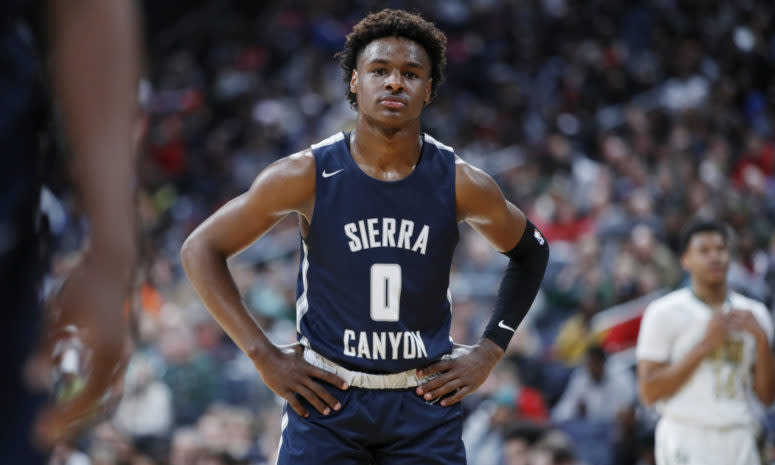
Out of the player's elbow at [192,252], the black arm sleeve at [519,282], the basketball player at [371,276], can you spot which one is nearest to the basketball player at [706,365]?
the black arm sleeve at [519,282]

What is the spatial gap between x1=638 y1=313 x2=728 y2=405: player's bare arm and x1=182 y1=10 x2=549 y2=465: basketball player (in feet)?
5.88

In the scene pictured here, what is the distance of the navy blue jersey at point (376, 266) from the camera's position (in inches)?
146

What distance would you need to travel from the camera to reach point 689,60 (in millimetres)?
13859

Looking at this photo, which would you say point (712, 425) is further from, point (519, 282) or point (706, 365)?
Result: point (519, 282)

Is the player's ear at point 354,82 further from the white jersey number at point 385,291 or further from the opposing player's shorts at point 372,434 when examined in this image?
the opposing player's shorts at point 372,434

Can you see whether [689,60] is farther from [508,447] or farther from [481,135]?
[508,447]

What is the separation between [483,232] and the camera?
4062 mm

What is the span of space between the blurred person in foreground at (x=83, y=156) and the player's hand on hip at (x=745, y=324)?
4638 mm

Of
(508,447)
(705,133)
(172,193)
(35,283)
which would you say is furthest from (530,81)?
(35,283)

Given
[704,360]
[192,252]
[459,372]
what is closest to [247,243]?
[192,252]

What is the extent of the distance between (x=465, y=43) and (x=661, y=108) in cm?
432

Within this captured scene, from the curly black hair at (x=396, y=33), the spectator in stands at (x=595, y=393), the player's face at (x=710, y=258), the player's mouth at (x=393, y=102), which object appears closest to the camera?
the player's mouth at (x=393, y=102)

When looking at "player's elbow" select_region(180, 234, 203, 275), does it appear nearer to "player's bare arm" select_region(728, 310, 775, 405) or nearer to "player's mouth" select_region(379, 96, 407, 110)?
"player's mouth" select_region(379, 96, 407, 110)

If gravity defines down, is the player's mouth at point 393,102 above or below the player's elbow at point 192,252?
above
